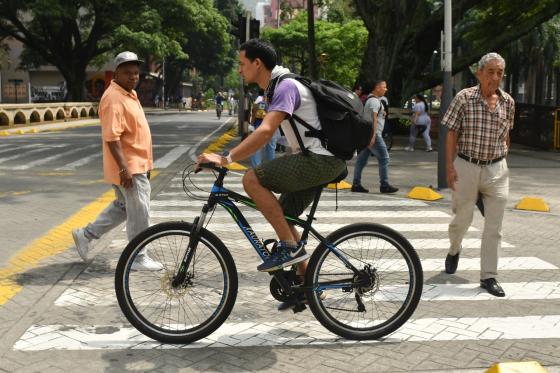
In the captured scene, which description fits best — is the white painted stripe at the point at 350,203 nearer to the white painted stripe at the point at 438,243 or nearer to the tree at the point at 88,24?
the white painted stripe at the point at 438,243

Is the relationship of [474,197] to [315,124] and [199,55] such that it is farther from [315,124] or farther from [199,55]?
[199,55]

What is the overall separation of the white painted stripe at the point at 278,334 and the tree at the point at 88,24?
3815cm

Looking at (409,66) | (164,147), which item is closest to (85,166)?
(164,147)

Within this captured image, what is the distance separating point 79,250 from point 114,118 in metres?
1.39

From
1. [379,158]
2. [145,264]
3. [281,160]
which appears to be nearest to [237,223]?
[281,160]

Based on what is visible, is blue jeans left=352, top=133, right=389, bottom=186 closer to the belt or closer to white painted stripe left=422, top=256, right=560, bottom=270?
white painted stripe left=422, top=256, right=560, bottom=270

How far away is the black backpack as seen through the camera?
13.5ft

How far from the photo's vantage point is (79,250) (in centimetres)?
632

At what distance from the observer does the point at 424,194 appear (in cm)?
1072

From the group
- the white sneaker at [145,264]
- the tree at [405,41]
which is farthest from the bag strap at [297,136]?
the tree at [405,41]

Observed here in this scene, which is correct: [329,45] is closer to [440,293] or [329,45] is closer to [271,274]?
Result: [440,293]

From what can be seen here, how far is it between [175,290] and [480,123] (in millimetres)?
2732

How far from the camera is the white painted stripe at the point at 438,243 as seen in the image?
723 centimetres

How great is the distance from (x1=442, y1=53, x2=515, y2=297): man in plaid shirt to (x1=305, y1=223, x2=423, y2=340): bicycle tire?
52.1 inches
